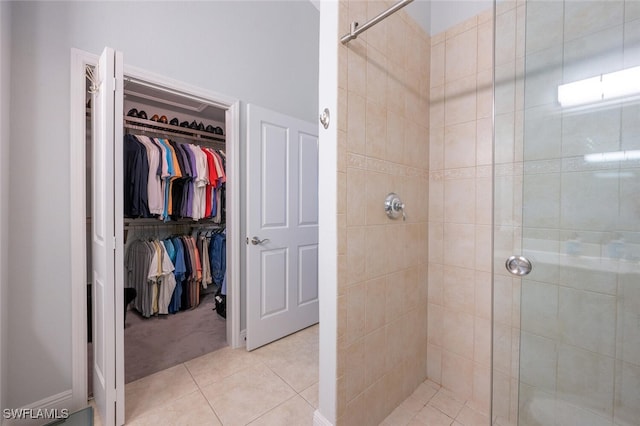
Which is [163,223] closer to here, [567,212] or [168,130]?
[168,130]

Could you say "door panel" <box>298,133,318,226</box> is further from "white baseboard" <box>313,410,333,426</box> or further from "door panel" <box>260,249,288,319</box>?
"white baseboard" <box>313,410,333,426</box>

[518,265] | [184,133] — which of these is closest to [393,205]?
[518,265]

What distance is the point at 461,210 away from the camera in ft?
5.24

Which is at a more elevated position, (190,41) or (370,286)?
(190,41)

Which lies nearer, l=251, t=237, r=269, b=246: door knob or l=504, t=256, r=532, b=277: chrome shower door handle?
l=504, t=256, r=532, b=277: chrome shower door handle

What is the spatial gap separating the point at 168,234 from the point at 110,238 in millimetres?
2019

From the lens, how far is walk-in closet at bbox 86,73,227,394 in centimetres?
224

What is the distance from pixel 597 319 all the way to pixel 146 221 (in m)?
3.59

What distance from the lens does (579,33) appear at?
0.96 m

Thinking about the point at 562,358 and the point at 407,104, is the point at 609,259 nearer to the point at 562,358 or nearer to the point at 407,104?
the point at 562,358

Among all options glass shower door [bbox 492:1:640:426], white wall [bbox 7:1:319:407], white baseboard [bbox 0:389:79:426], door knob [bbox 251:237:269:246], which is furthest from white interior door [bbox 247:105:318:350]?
glass shower door [bbox 492:1:640:426]

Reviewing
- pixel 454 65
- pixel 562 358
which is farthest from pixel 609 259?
pixel 454 65

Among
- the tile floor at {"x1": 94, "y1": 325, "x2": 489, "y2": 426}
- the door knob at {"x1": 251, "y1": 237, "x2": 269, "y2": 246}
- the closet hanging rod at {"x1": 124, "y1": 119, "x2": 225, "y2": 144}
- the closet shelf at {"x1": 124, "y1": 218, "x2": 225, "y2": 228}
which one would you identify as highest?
the closet hanging rod at {"x1": 124, "y1": 119, "x2": 225, "y2": 144}

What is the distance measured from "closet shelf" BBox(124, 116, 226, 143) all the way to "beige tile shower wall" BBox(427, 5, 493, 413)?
2559 millimetres
